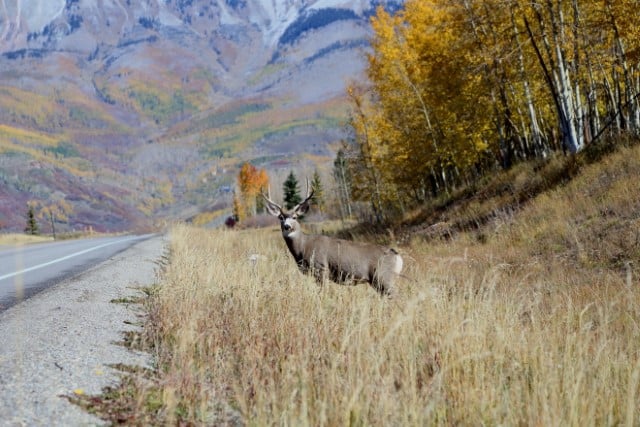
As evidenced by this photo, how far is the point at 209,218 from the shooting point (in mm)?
166125

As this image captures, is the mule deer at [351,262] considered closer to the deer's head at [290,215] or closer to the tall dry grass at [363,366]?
the deer's head at [290,215]

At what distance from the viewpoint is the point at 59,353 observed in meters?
4.03

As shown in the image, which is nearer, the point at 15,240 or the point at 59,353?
the point at 59,353

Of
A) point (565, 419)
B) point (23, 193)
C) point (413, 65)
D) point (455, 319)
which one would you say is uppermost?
point (23, 193)

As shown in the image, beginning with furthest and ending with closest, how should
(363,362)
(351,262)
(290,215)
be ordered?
(290,215) → (351,262) → (363,362)

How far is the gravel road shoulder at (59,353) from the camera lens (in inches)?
120

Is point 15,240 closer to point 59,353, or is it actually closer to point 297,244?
point 297,244

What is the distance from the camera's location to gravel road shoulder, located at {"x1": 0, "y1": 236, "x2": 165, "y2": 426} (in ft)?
→ 10.0

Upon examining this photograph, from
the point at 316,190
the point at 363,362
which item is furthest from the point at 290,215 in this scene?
the point at 363,362

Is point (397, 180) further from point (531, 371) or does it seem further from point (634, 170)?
point (531, 371)

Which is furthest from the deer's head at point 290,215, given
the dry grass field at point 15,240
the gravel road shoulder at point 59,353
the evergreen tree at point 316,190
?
the dry grass field at point 15,240

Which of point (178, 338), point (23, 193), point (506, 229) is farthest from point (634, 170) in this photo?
point (23, 193)

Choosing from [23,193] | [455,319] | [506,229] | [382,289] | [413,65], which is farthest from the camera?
[23,193]

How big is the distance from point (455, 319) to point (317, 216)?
277ft
